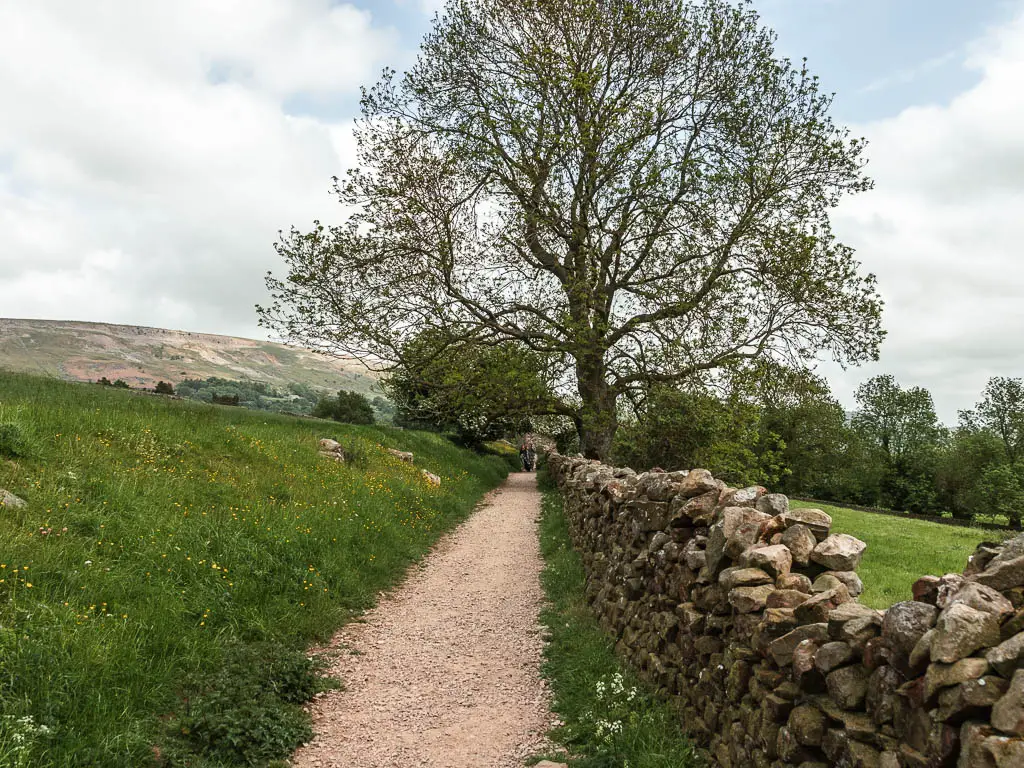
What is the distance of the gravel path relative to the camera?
5309 mm

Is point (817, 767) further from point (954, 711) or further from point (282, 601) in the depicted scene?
point (282, 601)

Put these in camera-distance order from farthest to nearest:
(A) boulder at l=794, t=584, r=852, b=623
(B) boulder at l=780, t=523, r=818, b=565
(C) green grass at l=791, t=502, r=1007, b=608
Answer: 1. (C) green grass at l=791, t=502, r=1007, b=608
2. (B) boulder at l=780, t=523, r=818, b=565
3. (A) boulder at l=794, t=584, r=852, b=623

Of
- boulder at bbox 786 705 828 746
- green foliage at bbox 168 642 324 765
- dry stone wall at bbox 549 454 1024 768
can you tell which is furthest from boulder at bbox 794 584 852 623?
green foliage at bbox 168 642 324 765

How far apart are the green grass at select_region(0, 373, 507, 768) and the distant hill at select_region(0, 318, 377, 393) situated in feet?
86.5

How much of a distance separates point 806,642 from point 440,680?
4.52 metres

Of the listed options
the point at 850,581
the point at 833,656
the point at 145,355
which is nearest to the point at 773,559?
the point at 850,581

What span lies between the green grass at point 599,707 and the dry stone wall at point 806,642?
0.21 m

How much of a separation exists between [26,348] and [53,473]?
50.5m

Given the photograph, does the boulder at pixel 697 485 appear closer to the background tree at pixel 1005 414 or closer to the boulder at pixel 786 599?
the boulder at pixel 786 599

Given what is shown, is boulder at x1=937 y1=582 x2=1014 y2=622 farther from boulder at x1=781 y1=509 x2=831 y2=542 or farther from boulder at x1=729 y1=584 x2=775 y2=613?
boulder at x1=781 y1=509 x2=831 y2=542

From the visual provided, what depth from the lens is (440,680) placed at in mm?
6742

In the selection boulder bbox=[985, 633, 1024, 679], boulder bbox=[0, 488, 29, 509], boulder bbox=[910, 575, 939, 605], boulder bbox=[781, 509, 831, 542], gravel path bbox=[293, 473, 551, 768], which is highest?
boulder bbox=[781, 509, 831, 542]

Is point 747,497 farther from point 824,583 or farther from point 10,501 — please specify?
point 10,501

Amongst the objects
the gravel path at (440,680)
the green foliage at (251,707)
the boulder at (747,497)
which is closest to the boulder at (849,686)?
the boulder at (747,497)
